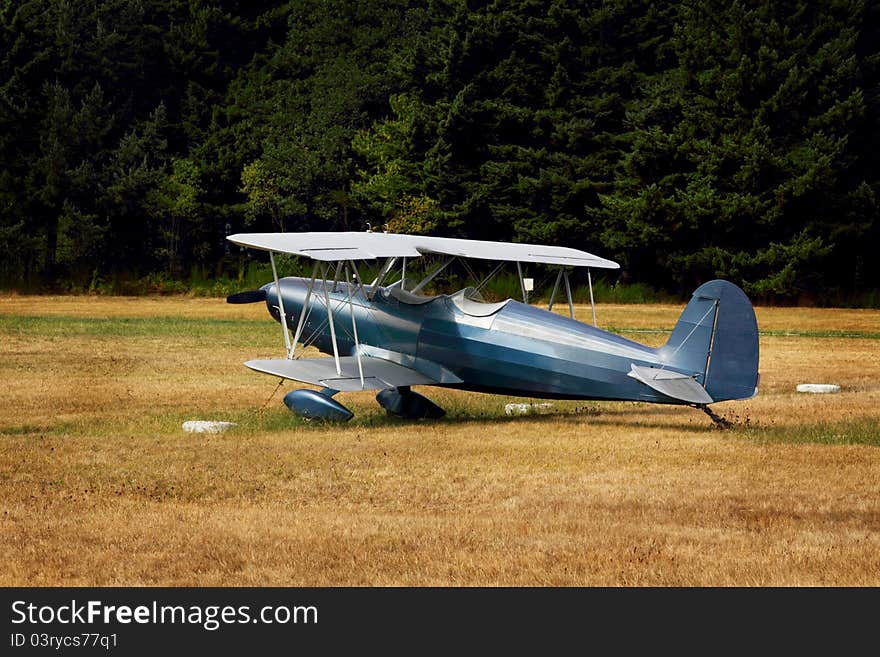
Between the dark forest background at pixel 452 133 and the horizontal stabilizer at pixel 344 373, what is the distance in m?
30.6

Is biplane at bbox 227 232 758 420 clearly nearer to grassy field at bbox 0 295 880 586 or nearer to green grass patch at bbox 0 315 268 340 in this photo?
grassy field at bbox 0 295 880 586

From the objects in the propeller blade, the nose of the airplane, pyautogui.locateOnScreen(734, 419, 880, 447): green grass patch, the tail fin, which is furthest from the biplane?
the propeller blade

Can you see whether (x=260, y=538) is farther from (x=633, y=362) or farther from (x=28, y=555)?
(x=633, y=362)

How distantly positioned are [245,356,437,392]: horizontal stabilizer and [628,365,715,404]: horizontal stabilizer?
8.58 ft

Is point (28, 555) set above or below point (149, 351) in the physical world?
above

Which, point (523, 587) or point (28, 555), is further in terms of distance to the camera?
point (28, 555)

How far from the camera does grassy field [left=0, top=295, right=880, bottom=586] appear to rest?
7102 millimetres

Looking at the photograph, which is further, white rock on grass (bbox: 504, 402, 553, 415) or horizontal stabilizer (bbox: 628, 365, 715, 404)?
white rock on grass (bbox: 504, 402, 553, 415)

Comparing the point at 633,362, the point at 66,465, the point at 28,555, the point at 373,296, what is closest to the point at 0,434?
the point at 66,465

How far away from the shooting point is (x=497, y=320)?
13.4m

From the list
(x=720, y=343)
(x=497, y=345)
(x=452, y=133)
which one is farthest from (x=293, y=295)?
(x=452, y=133)

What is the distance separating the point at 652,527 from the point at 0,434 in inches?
297

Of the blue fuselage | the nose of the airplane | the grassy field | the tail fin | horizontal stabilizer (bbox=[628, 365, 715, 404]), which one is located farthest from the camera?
the nose of the airplane

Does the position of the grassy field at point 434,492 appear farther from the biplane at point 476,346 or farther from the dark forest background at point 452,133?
the dark forest background at point 452,133
